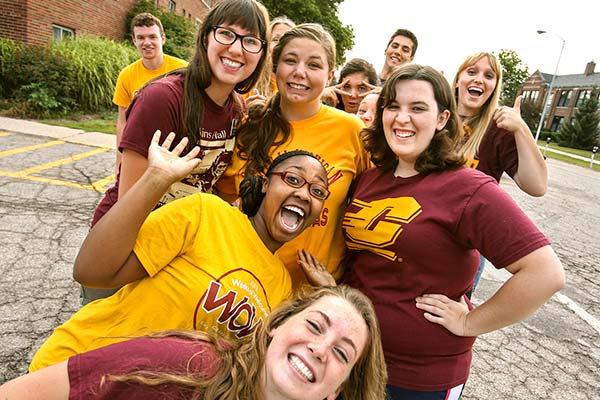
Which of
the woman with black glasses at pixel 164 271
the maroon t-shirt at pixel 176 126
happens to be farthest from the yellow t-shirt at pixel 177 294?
the maroon t-shirt at pixel 176 126

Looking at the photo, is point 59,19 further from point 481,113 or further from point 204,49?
point 481,113

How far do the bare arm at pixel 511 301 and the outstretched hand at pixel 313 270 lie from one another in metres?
0.43

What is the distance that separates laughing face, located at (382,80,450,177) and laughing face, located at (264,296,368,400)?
780 mm

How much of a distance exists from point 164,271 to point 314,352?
26.3 inches

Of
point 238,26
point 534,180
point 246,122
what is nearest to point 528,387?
point 534,180

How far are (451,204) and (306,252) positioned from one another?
79 cm

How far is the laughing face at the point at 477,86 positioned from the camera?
9.84ft

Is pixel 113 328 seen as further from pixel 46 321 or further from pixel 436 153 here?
pixel 46 321

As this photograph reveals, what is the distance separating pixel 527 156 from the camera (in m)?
2.67

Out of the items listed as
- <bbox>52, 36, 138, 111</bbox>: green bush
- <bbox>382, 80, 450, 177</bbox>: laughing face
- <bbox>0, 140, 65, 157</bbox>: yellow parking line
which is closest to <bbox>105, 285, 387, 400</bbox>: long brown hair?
<bbox>382, 80, 450, 177</bbox>: laughing face

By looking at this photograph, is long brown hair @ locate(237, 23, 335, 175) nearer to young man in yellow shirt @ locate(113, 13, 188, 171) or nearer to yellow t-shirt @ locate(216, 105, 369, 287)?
yellow t-shirt @ locate(216, 105, 369, 287)

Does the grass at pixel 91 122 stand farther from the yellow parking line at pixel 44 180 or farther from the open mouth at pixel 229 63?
the open mouth at pixel 229 63

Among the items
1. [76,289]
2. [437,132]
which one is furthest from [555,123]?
[76,289]

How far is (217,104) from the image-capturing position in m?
2.23
